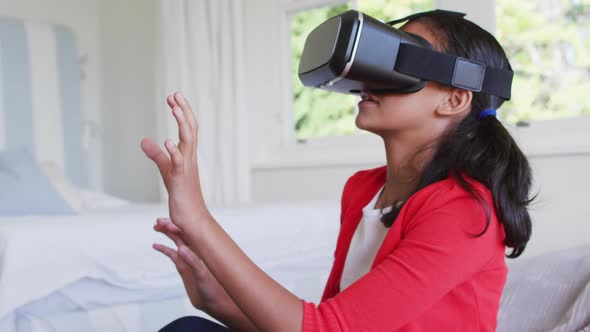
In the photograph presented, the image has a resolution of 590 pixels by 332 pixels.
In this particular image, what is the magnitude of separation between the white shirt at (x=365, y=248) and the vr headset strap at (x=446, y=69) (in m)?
0.22

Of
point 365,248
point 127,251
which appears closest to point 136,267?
point 127,251

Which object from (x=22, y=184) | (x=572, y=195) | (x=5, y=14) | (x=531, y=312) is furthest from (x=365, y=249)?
(x=5, y=14)

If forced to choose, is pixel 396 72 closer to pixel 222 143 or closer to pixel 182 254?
pixel 182 254

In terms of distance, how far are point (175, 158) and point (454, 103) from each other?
17.0 inches

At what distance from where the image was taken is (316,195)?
2711 mm

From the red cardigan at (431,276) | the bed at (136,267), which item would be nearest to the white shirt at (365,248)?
the red cardigan at (431,276)

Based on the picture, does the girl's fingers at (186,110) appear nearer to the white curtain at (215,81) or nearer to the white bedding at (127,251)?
the white bedding at (127,251)

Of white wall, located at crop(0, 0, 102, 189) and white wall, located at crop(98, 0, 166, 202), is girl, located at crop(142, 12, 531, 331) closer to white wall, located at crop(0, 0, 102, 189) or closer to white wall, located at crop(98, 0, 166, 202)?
white wall, located at crop(98, 0, 166, 202)

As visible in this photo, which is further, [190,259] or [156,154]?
[190,259]

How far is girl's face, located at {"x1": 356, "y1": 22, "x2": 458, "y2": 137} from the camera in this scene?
2.85 ft

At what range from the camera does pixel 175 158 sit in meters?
0.70

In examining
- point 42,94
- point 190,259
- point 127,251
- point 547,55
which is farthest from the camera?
point 42,94

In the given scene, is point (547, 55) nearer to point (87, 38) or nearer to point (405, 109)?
point (405, 109)

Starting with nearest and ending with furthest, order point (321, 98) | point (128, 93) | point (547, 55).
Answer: point (547, 55), point (321, 98), point (128, 93)
